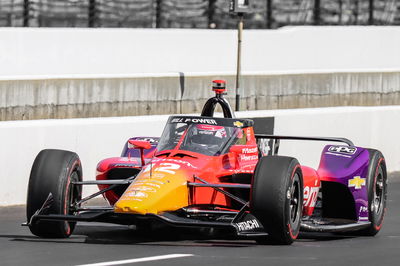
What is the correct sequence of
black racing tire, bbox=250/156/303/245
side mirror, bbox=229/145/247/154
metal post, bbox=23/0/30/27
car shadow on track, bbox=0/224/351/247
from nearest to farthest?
black racing tire, bbox=250/156/303/245 → car shadow on track, bbox=0/224/351/247 → side mirror, bbox=229/145/247/154 → metal post, bbox=23/0/30/27

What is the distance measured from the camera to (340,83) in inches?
1086

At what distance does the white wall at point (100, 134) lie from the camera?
14992 millimetres

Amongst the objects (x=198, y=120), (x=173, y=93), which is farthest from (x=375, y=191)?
(x=173, y=93)

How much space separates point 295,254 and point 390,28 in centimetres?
2098

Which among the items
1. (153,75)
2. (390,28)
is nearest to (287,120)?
(153,75)

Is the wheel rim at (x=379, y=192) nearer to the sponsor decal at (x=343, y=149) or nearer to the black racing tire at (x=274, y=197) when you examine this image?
the sponsor decal at (x=343, y=149)

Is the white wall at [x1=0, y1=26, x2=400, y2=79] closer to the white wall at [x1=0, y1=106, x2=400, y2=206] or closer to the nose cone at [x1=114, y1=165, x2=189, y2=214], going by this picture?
the white wall at [x1=0, y1=106, x2=400, y2=206]

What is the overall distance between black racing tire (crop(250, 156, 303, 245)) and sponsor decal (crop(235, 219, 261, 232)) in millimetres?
79

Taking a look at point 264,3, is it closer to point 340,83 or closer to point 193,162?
point 340,83

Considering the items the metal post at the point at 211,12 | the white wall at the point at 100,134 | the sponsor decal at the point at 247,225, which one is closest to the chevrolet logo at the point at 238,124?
the sponsor decal at the point at 247,225

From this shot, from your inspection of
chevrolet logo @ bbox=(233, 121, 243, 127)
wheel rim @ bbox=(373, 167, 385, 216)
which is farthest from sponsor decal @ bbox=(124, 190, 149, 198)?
wheel rim @ bbox=(373, 167, 385, 216)

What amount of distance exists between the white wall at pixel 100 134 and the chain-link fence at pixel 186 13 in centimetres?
653

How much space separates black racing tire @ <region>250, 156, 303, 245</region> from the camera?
36.8 feet

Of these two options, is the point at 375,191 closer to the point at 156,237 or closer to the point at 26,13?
the point at 156,237
